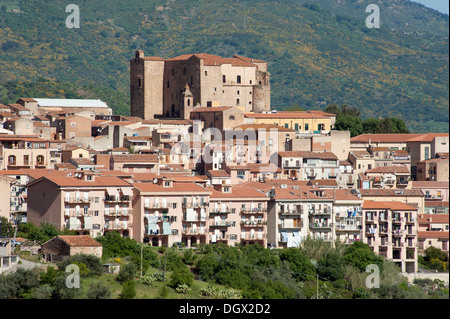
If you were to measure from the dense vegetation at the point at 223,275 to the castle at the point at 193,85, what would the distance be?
3396cm

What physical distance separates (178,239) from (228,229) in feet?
11.4

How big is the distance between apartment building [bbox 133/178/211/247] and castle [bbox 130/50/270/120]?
31.0 meters

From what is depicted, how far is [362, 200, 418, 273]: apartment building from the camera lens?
63.3 metres

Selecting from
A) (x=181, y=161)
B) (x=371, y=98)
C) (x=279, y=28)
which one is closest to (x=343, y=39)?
(x=279, y=28)

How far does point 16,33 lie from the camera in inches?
6668

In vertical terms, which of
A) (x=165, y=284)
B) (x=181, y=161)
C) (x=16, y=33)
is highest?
(x=16, y=33)

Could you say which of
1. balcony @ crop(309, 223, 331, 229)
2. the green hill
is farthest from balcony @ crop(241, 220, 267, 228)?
the green hill

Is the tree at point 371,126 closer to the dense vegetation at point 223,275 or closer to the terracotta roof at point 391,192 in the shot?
the terracotta roof at point 391,192

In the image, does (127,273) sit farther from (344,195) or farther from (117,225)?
(344,195)

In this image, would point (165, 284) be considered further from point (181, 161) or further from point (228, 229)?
point (181, 161)

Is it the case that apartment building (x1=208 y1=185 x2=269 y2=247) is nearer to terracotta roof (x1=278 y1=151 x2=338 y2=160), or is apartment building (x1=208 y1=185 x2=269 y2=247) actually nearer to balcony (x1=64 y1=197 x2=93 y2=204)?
balcony (x1=64 y1=197 x2=93 y2=204)

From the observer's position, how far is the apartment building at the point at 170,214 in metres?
57.2

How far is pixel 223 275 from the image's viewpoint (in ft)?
167

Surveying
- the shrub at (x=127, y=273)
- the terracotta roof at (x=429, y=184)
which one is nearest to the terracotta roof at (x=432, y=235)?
the terracotta roof at (x=429, y=184)
